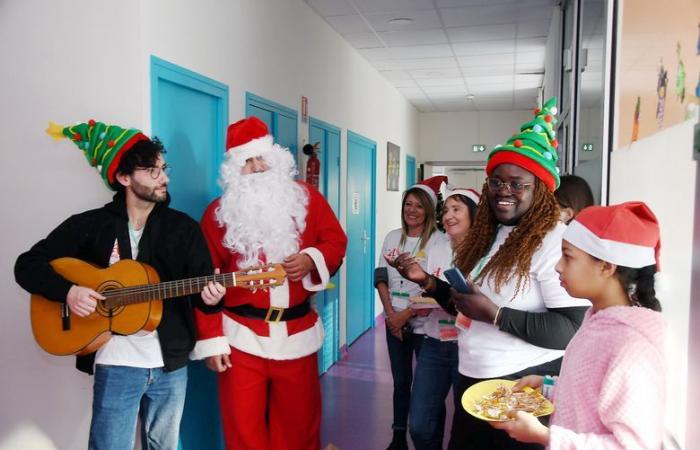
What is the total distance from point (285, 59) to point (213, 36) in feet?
3.30

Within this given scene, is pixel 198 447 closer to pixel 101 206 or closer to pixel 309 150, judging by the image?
pixel 101 206

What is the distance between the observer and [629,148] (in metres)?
1.86

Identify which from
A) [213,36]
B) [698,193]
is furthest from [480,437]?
[213,36]

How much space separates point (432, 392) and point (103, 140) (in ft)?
5.66

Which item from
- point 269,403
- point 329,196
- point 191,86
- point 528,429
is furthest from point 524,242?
point 329,196

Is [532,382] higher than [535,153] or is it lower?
lower

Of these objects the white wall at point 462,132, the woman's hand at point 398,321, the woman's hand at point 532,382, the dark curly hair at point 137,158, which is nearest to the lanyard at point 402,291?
the woman's hand at point 398,321

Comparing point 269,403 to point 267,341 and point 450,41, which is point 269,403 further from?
point 450,41

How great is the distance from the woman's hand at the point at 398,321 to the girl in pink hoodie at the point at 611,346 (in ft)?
5.56

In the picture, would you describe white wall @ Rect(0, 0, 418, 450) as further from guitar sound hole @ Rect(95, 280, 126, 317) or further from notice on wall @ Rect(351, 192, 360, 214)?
notice on wall @ Rect(351, 192, 360, 214)

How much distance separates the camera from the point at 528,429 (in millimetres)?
1199

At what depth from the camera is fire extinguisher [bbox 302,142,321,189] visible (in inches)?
165

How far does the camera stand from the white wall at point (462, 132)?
9625 mm

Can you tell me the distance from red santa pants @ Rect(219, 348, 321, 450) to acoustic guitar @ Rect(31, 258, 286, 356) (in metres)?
0.53
